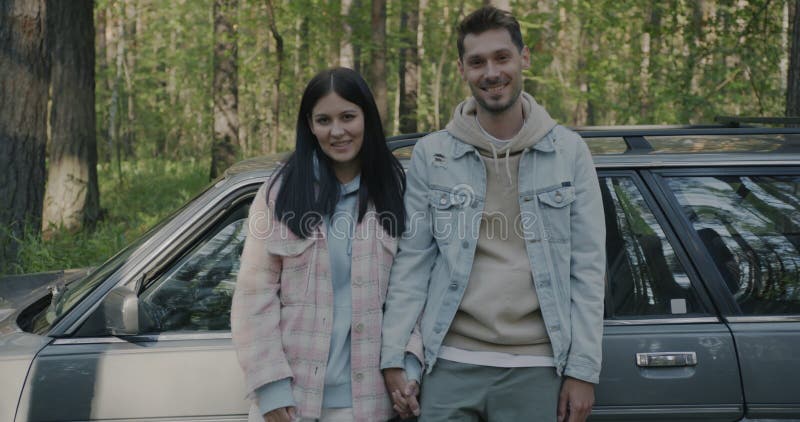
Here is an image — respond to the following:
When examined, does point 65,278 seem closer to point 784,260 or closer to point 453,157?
point 453,157

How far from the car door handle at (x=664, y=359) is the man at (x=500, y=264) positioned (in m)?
0.49

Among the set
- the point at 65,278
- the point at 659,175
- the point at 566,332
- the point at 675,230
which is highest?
the point at 659,175

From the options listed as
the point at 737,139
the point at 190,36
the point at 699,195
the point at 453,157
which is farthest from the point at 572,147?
the point at 190,36

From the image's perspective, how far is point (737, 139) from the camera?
3436 millimetres

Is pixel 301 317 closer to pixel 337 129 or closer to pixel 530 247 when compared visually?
pixel 337 129

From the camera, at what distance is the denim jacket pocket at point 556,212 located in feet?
8.15

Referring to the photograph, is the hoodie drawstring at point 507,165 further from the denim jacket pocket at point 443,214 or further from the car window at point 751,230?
the car window at point 751,230

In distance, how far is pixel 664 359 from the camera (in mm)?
2852

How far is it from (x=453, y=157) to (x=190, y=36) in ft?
90.6

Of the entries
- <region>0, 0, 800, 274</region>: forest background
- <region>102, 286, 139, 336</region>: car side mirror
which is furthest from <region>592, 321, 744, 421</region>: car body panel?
<region>0, 0, 800, 274</region>: forest background

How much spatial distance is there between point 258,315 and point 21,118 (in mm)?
5192

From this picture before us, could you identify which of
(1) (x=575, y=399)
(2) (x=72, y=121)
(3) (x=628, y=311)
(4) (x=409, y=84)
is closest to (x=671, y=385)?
(3) (x=628, y=311)

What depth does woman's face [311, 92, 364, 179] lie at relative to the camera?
251 cm

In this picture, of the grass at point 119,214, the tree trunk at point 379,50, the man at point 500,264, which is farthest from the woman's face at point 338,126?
the tree trunk at point 379,50
